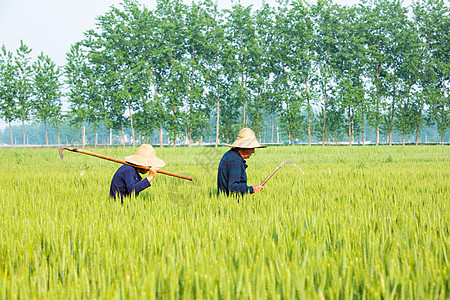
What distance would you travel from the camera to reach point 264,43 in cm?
3812

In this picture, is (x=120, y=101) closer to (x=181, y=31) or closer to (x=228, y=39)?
(x=181, y=31)

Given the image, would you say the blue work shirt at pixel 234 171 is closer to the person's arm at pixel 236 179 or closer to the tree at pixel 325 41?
the person's arm at pixel 236 179

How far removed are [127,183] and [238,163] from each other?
4.51 ft

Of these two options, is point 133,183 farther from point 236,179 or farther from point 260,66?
point 260,66

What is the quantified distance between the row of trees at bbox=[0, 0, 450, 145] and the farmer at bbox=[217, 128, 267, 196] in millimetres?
30555

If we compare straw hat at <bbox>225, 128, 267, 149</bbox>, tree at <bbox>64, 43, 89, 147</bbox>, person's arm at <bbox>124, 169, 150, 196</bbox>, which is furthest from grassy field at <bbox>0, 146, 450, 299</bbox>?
tree at <bbox>64, 43, 89, 147</bbox>

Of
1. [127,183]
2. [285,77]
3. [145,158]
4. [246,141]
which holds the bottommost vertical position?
Answer: [127,183]

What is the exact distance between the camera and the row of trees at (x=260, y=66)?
1340 inches

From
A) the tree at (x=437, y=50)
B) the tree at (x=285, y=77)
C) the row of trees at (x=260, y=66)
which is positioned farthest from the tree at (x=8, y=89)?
the tree at (x=437, y=50)

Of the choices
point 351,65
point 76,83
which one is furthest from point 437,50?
point 76,83

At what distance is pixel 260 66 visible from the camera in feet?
121

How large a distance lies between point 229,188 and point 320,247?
1940 mm

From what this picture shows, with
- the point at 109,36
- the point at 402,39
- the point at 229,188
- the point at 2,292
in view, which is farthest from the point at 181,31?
the point at 2,292

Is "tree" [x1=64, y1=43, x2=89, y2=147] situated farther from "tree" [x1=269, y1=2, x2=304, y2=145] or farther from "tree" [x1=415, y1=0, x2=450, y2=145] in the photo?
"tree" [x1=415, y1=0, x2=450, y2=145]
